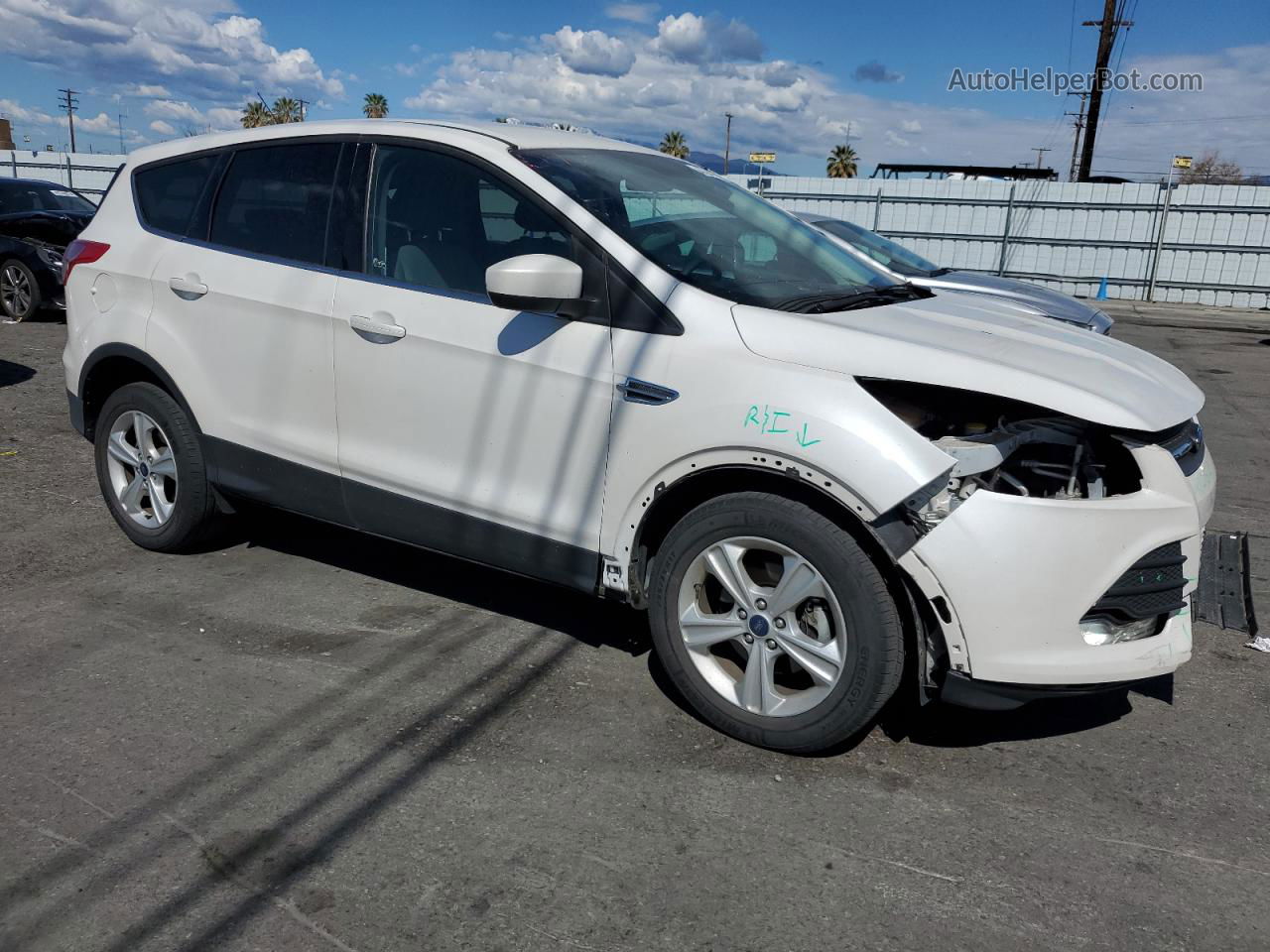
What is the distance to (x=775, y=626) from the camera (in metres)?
3.17

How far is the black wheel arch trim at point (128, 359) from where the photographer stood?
4.47 metres

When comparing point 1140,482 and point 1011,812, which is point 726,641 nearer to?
point 1011,812

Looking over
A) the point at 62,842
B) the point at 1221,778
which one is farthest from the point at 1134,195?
the point at 62,842

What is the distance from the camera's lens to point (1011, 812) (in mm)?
3031

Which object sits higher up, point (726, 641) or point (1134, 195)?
point (1134, 195)

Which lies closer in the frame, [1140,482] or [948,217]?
[1140,482]

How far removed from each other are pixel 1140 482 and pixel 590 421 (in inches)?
66.4

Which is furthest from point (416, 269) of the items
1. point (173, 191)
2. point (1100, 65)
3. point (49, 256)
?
point (1100, 65)

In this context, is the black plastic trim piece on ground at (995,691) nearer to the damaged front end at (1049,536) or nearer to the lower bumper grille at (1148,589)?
the damaged front end at (1049,536)

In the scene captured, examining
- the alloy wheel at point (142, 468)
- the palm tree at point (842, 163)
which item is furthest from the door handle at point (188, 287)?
the palm tree at point (842, 163)

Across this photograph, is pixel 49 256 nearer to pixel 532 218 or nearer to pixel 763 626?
pixel 532 218

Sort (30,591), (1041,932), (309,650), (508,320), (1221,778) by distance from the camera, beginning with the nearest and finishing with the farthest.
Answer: (1041,932), (1221,778), (508,320), (309,650), (30,591)

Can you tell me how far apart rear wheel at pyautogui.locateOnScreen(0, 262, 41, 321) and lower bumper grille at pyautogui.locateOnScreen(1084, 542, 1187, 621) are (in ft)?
40.1

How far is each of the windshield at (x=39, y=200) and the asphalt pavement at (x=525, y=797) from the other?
9.82 meters
